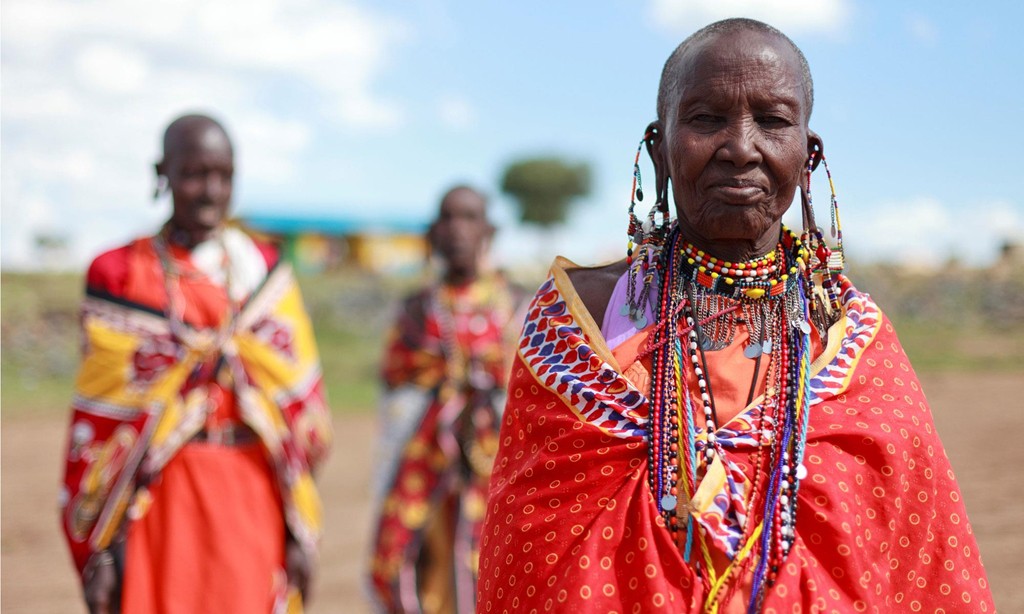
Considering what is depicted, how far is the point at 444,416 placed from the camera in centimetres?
681

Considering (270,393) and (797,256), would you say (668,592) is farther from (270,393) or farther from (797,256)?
(270,393)

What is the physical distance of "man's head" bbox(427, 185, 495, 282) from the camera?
717 centimetres

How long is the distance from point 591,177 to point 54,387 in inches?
1922

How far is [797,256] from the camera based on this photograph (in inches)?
97.5

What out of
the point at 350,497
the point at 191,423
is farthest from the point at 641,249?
the point at 350,497

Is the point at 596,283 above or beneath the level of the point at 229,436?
above

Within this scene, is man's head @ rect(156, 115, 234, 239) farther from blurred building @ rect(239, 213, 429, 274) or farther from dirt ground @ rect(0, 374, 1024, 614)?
blurred building @ rect(239, 213, 429, 274)

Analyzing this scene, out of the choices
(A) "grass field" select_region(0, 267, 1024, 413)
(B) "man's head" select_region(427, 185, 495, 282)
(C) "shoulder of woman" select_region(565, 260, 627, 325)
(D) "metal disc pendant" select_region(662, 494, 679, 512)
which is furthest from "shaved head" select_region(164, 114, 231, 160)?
(A) "grass field" select_region(0, 267, 1024, 413)

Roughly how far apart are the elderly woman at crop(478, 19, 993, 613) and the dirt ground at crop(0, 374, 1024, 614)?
18.1 feet

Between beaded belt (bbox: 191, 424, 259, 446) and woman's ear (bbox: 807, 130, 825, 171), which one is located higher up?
woman's ear (bbox: 807, 130, 825, 171)

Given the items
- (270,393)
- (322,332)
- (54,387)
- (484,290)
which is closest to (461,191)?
(484,290)

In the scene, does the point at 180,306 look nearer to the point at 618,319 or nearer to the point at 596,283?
the point at 596,283

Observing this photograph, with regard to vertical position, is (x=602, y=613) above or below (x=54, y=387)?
above

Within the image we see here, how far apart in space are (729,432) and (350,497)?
10.1m
